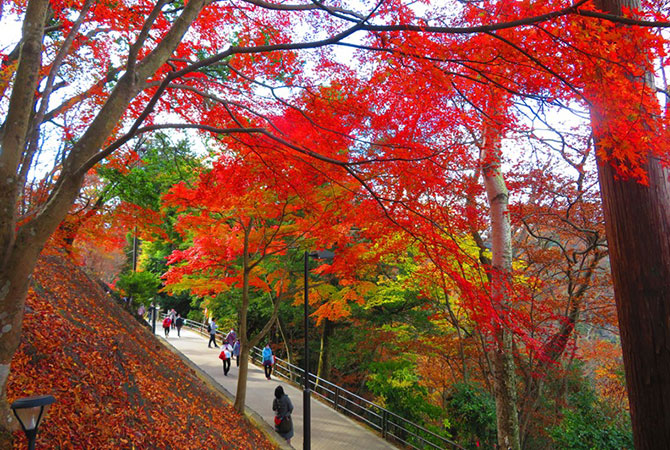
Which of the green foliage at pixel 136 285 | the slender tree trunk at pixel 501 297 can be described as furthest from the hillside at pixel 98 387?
the green foliage at pixel 136 285

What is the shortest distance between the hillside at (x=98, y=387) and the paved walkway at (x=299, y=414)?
1929mm

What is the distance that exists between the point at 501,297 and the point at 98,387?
20.9 feet

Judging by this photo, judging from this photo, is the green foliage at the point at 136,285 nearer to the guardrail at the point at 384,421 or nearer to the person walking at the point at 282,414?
the guardrail at the point at 384,421

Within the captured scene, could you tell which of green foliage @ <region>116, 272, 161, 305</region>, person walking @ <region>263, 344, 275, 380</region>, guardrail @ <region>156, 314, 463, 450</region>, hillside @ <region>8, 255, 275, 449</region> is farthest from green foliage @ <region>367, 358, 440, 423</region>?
green foliage @ <region>116, 272, 161, 305</region>

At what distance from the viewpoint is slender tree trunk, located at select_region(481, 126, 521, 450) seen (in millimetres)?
6727

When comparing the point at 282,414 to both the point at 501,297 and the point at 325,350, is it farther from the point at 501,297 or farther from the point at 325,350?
the point at 325,350

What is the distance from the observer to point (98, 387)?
5.85 meters

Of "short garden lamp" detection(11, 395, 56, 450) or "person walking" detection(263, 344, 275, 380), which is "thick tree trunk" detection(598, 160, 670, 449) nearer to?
"short garden lamp" detection(11, 395, 56, 450)

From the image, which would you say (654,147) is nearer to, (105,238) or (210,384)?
(210,384)

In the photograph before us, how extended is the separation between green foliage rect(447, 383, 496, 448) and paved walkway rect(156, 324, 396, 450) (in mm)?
2323

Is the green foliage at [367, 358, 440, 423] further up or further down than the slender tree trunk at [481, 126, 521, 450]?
further down

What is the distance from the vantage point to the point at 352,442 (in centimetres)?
1104

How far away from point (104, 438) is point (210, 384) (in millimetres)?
9214

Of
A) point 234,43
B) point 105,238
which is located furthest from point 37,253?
point 105,238
